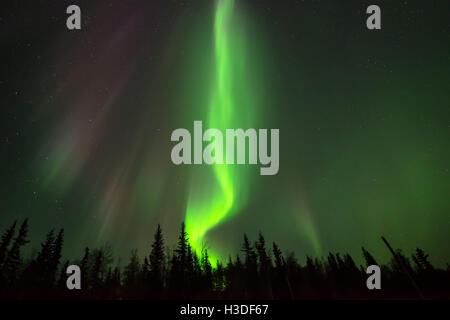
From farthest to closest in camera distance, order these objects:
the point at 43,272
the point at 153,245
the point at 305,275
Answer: the point at 305,275 → the point at 153,245 → the point at 43,272

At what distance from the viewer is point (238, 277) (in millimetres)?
66312

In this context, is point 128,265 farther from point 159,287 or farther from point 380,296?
point 380,296

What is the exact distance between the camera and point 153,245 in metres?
60.9

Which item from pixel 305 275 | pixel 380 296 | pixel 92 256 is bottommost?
pixel 380 296
